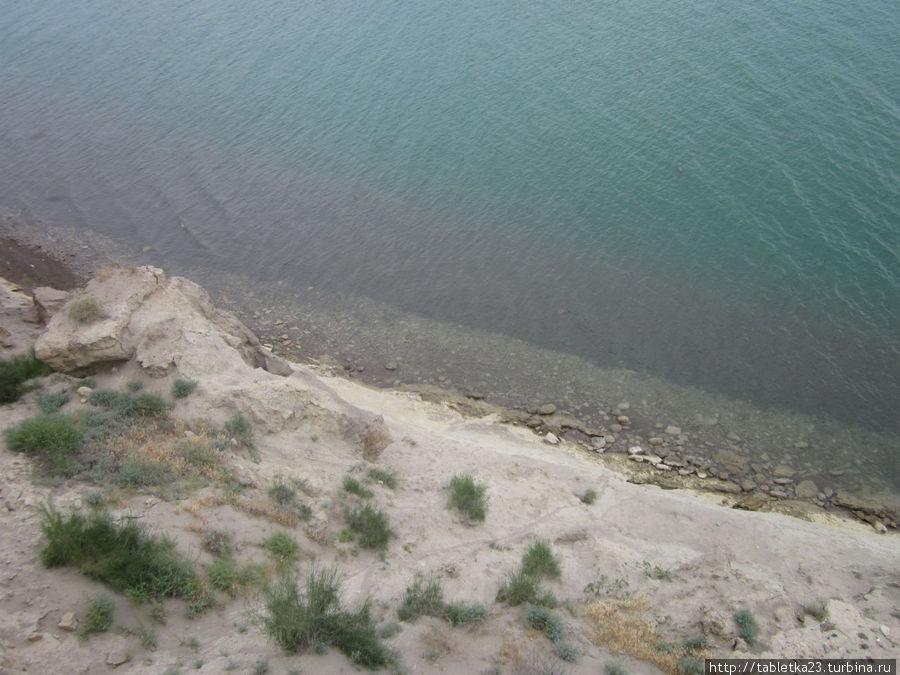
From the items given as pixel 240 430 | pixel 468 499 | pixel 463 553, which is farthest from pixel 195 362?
pixel 463 553

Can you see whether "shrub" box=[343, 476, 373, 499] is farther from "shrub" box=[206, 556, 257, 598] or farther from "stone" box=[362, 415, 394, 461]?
"shrub" box=[206, 556, 257, 598]

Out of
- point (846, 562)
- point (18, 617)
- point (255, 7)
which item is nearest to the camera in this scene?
point (18, 617)

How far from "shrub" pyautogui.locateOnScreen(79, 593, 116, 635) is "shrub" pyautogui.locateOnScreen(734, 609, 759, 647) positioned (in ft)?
35.2

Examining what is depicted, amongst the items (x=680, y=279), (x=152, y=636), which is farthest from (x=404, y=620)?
(x=680, y=279)

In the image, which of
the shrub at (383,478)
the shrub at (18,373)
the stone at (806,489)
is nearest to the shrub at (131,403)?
the shrub at (18,373)

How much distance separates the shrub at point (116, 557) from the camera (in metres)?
10.7

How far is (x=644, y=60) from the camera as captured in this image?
38375 mm

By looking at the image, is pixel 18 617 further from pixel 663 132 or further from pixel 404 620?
pixel 663 132

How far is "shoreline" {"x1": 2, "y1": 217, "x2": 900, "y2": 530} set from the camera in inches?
725

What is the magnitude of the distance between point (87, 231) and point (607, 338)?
24093 mm

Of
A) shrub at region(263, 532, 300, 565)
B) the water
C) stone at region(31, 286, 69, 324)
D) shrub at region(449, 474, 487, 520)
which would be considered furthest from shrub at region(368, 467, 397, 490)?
stone at region(31, 286, 69, 324)

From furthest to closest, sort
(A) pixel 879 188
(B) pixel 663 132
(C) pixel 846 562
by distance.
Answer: (B) pixel 663 132, (A) pixel 879 188, (C) pixel 846 562

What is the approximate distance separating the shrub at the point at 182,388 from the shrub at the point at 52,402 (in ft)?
8.06

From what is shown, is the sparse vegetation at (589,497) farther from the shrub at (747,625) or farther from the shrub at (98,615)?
the shrub at (98,615)
